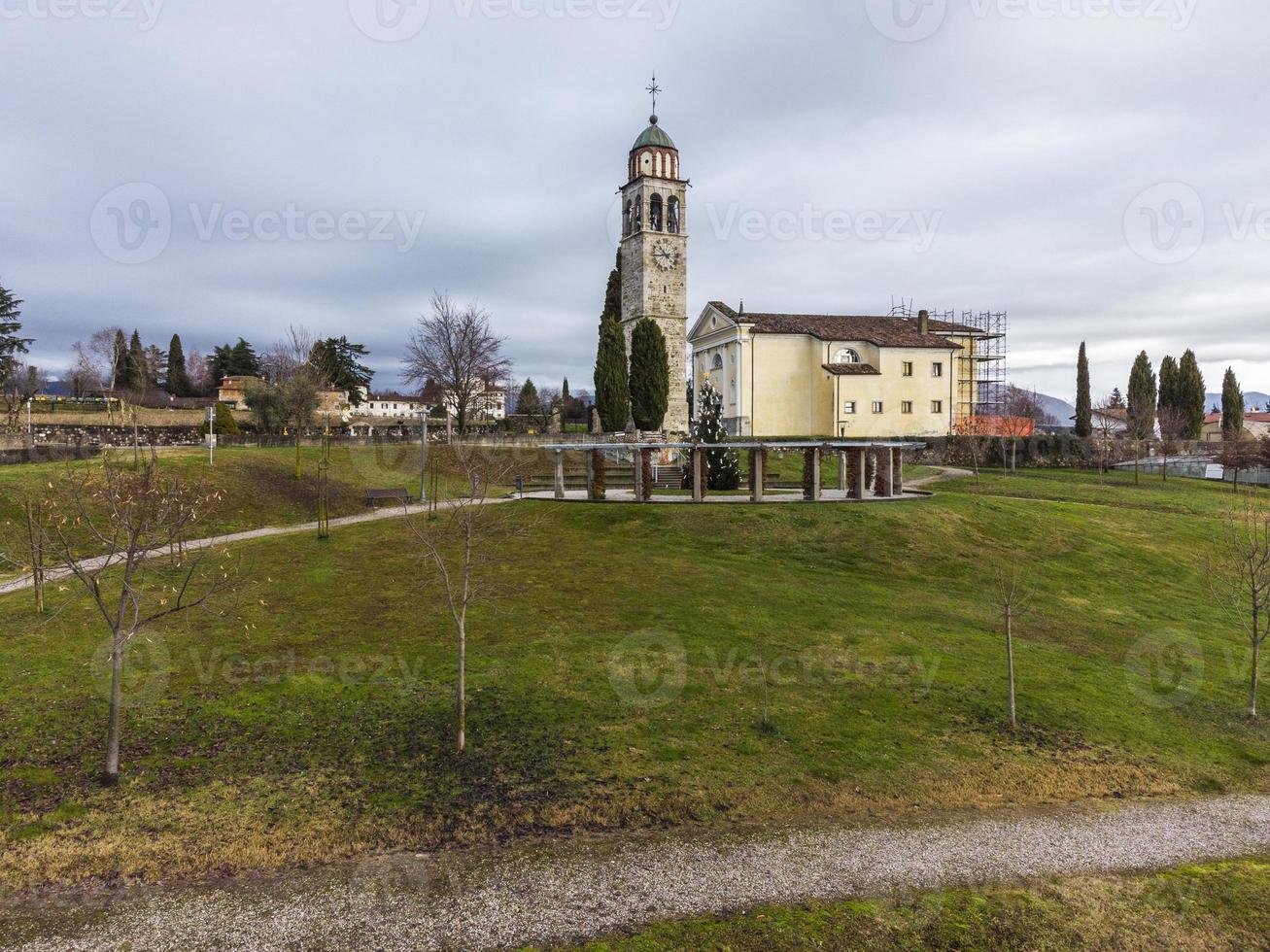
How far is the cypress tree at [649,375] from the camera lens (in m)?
56.3

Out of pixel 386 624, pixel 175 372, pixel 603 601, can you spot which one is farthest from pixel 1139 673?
pixel 175 372

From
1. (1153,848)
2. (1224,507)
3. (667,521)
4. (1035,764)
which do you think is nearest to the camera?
(1153,848)

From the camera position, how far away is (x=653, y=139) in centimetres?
6281

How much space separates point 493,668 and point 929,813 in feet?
27.2

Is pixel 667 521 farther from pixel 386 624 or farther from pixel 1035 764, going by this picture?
pixel 1035 764

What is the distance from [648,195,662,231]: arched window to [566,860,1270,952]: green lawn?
5898cm

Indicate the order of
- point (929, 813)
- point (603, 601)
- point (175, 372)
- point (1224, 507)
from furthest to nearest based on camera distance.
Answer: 1. point (175, 372)
2. point (1224, 507)
3. point (603, 601)
4. point (929, 813)

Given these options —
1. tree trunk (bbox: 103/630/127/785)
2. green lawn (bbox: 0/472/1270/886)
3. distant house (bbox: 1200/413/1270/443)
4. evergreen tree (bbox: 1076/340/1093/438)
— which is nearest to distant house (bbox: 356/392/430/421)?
evergreen tree (bbox: 1076/340/1093/438)

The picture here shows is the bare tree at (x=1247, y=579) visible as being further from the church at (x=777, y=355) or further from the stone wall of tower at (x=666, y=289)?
the stone wall of tower at (x=666, y=289)

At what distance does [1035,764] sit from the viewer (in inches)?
470

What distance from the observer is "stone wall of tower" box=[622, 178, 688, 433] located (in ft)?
200

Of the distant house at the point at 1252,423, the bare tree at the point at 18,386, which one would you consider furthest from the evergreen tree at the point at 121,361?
the distant house at the point at 1252,423

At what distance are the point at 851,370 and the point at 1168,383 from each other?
138 ft

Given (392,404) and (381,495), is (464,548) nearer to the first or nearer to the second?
(381,495)
